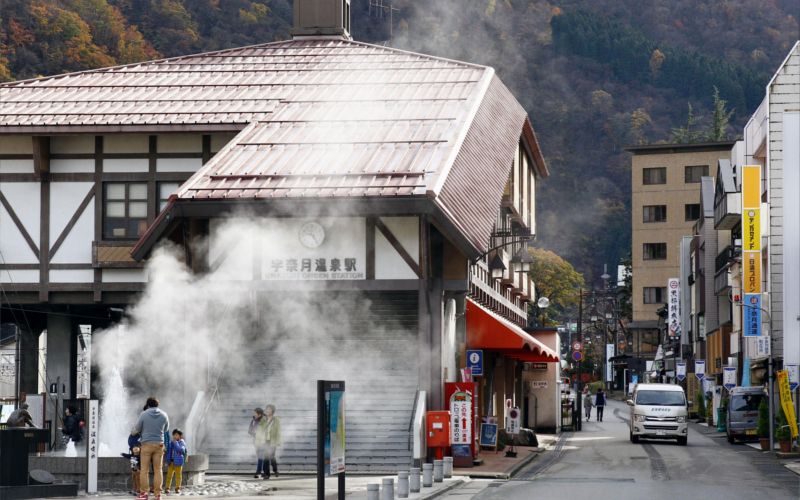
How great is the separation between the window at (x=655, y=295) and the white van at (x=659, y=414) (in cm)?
6554

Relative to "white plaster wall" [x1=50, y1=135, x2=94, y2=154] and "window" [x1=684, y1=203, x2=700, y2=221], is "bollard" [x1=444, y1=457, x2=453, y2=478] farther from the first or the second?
"window" [x1=684, y1=203, x2=700, y2=221]

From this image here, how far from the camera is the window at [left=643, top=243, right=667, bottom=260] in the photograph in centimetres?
10050

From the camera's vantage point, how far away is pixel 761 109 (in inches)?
1901

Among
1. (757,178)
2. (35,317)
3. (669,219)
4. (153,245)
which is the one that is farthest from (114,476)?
(669,219)

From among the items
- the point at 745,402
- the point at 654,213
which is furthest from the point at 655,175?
the point at 745,402

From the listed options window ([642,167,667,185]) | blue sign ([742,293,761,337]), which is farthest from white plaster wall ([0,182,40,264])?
window ([642,167,667,185])

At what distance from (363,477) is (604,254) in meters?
110

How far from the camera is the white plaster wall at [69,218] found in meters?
32.0

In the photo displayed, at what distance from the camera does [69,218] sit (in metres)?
32.2

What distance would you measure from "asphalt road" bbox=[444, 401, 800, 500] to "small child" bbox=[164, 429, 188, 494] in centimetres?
468

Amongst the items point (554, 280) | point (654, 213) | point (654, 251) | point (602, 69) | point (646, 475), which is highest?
point (602, 69)

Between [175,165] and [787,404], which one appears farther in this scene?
[787,404]

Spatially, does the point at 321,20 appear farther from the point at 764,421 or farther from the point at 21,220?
the point at 764,421

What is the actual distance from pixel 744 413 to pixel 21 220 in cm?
2403
